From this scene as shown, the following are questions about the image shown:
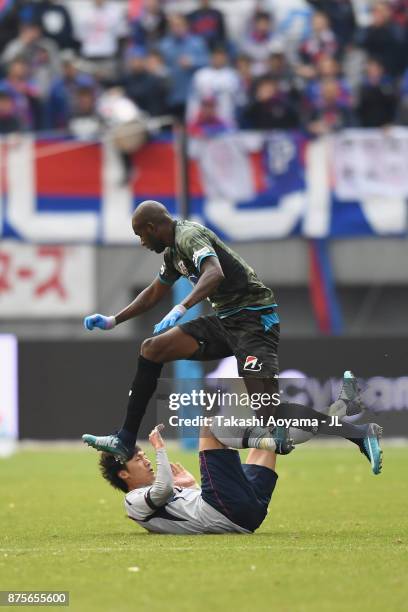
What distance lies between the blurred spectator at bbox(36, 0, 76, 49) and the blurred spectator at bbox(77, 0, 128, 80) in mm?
426

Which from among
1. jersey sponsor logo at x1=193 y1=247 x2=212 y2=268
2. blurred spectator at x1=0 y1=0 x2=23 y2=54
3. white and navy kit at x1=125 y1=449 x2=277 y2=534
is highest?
blurred spectator at x1=0 y1=0 x2=23 y2=54

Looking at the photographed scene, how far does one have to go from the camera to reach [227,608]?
6.25 metres

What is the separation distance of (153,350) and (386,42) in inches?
539

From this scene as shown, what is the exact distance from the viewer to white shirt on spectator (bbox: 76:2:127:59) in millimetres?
22672

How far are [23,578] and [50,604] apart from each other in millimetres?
867

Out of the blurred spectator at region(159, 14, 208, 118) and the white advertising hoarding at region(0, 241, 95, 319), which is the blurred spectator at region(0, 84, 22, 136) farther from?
the blurred spectator at region(159, 14, 208, 118)

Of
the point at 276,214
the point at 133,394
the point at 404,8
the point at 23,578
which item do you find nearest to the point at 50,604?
the point at 23,578

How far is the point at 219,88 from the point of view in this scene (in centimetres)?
2078

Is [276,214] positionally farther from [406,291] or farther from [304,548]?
[304,548]

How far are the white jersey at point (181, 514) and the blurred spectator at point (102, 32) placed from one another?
14.2 metres

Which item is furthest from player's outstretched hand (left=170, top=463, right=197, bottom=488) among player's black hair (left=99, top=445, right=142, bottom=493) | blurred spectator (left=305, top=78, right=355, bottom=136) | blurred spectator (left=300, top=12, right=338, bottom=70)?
blurred spectator (left=300, top=12, right=338, bottom=70)

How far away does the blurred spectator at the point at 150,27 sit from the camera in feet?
72.2

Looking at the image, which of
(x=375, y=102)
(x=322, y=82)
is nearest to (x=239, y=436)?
(x=375, y=102)

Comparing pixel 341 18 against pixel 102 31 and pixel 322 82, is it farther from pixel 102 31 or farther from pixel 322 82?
pixel 102 31
